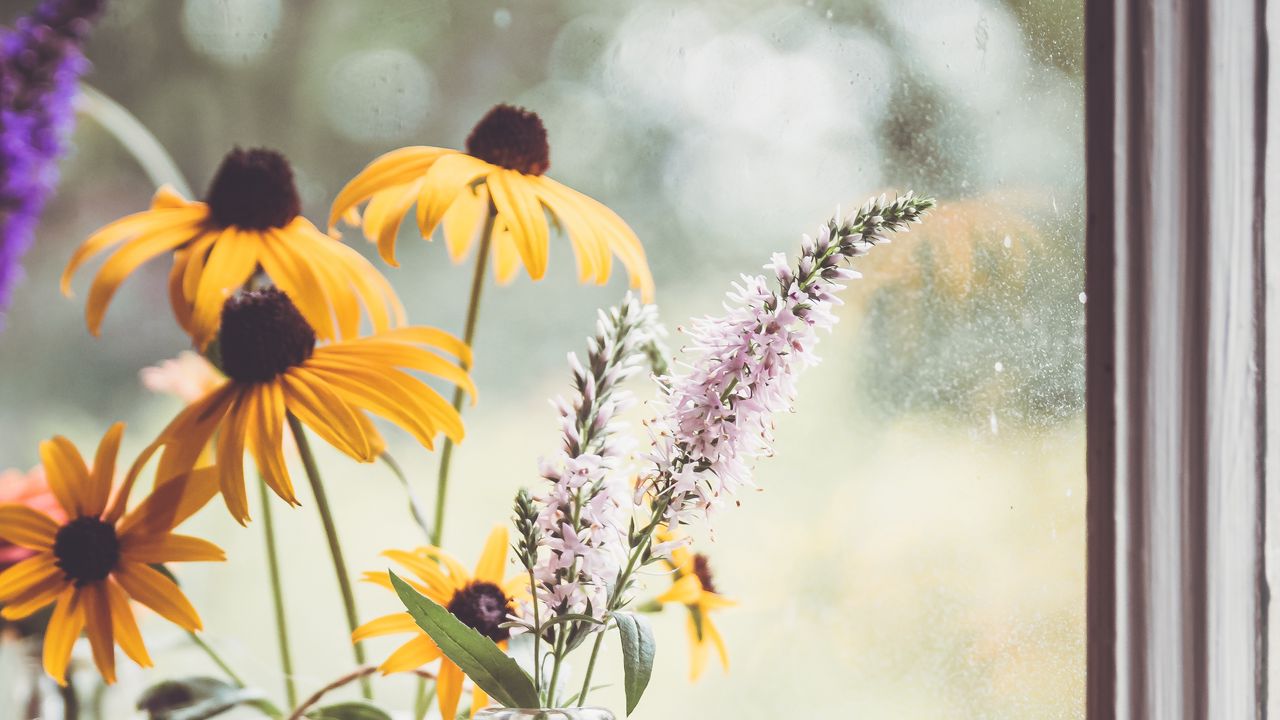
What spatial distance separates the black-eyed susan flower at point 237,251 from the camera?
62 centimetres

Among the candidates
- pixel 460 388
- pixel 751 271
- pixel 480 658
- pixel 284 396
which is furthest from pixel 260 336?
pixel 751 271

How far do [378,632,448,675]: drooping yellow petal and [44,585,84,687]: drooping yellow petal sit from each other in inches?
7.9

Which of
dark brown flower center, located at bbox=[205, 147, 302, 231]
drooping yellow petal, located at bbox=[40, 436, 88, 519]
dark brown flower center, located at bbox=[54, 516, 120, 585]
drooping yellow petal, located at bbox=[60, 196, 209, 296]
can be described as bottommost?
dark brown flower center, located at bbox=[54, 516, 120, 585]

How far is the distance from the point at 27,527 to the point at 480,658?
34 centimetres

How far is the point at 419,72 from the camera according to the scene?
0.78m

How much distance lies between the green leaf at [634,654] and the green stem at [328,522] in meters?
0.22

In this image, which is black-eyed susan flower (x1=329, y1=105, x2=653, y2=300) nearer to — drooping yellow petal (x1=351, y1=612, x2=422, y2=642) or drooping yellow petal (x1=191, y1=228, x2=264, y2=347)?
drooping yellow petal (x1=191, y1=228, x2=264, y2=347)

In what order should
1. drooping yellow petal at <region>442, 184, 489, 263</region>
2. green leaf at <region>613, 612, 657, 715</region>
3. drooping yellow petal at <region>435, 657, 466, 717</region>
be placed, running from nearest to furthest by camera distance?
green leaf at <region>613, 612, 657, 715</region>
drooping yellow petal at <region>435, 657, 466, 717</region>
drooping yellow petal at <region>442, 184, 489, 263</region>

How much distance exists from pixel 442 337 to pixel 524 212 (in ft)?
0.37

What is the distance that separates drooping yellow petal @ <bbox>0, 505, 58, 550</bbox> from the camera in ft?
2.04

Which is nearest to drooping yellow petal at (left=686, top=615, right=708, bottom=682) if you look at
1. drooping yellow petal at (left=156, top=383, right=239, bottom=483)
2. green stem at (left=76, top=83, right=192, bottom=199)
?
drooping yellow petal at (left=156, top=383, right=239, bottom=483)

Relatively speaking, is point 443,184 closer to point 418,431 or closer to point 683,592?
point 418,431

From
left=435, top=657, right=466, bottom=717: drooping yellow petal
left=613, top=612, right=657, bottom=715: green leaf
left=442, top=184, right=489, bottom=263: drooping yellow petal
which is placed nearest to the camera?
left=613, top=612, right=657, bottom=715: green leaf

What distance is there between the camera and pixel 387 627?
596 millimetres
